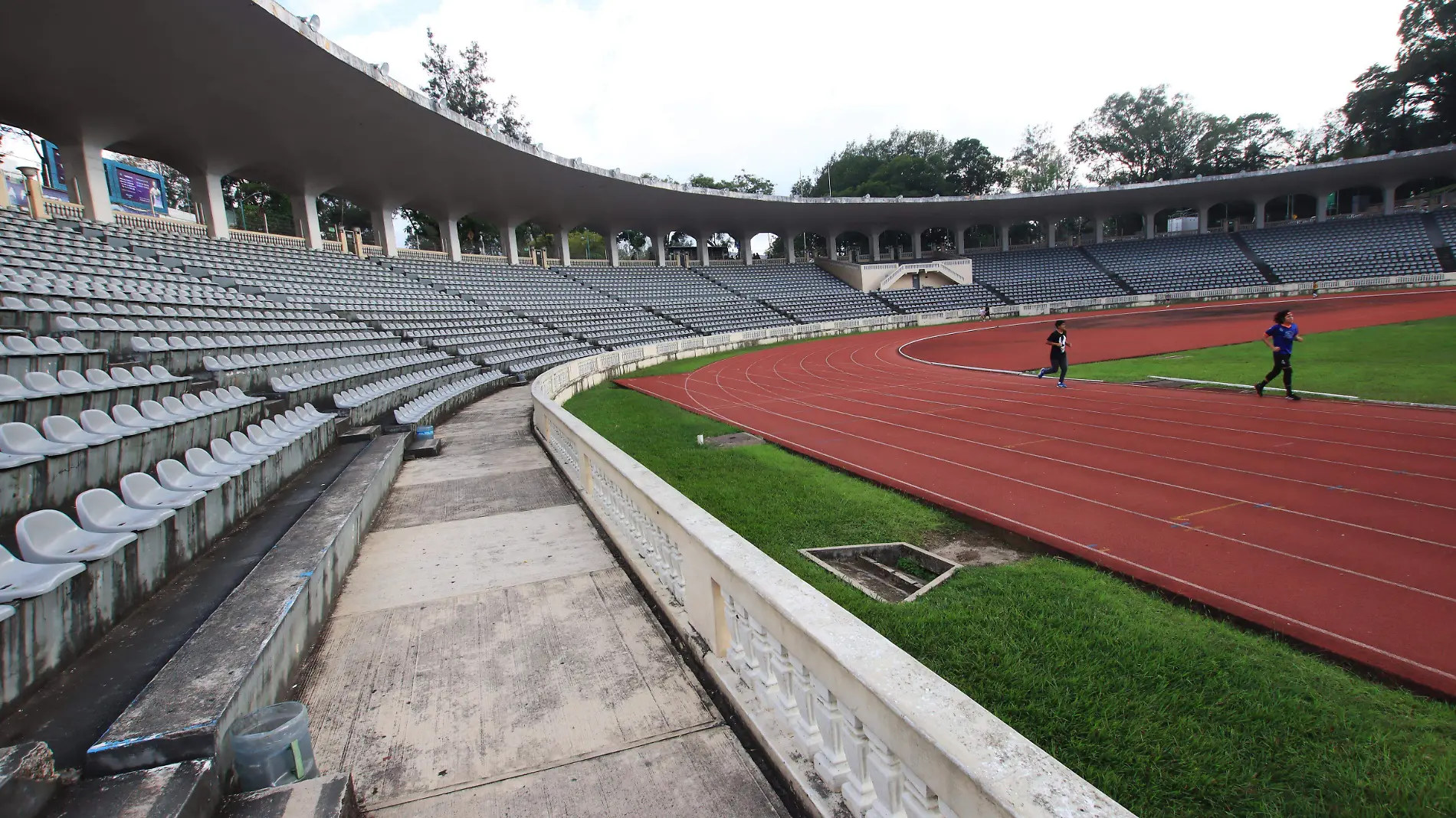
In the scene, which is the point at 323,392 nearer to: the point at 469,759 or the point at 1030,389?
the point at 469,759

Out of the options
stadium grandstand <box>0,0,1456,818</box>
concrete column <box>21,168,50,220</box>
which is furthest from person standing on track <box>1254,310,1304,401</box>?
concrete column <box>21,168,50,220</box>

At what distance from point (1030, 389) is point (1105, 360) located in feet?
22.3

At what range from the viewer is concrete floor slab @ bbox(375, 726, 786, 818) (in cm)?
263

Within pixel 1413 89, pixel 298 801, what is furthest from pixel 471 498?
pixel 1413 89

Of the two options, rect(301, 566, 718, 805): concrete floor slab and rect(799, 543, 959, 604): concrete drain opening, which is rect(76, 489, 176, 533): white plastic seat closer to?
rect(301, 566, 718, 805): concrete floor slab

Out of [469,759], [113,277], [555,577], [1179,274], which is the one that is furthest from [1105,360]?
[1179,274]

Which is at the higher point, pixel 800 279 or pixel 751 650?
pixel 800 279

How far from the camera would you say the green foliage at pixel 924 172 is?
76312 millimetres

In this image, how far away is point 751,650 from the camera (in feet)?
10.2

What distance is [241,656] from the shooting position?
2992mm

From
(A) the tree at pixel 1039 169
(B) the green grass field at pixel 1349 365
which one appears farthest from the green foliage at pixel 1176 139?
(B) the green grass field at pixel 1349 365

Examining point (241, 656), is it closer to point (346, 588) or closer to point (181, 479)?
point (346, 588)

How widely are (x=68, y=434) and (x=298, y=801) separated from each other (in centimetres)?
400

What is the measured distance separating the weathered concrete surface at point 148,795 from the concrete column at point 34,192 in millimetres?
23472
